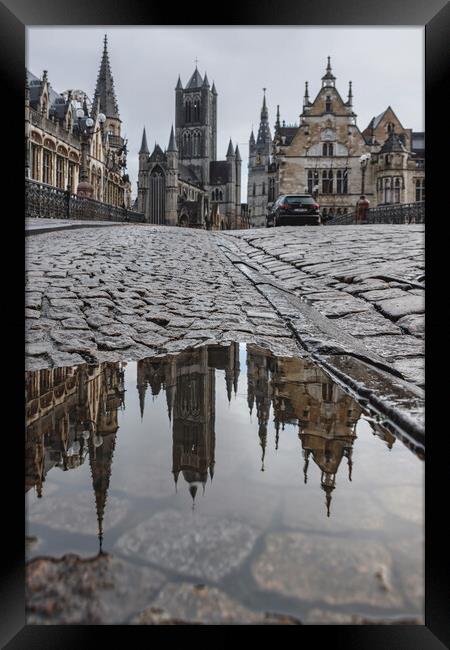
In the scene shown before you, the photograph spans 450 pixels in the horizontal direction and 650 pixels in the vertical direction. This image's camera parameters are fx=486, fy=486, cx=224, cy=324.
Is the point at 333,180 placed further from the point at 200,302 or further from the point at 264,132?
the point at 264,132

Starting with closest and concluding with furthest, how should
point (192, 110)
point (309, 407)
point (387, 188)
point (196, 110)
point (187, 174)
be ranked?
point (309, 407) < point (387, 188) < point (187, 174) < point (196, 110) < point (192, 110)

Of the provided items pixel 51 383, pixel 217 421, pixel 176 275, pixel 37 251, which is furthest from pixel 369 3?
pixel 37 251

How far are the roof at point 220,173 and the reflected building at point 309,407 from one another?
332ft

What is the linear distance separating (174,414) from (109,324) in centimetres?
235

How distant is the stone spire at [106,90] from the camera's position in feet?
222

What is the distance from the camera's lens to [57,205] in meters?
20.9

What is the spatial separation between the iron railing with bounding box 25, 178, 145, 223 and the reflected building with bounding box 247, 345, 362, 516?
13180mm

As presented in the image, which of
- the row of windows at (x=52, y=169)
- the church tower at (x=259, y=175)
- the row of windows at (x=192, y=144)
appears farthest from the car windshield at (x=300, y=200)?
the row of windows at (x=192, y=144)

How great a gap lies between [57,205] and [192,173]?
81008 mm

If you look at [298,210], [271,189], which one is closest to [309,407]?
[298,210]

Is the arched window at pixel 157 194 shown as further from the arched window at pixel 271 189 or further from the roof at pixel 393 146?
the roof at pixel 393 146

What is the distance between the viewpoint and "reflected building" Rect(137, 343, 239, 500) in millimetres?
2260
